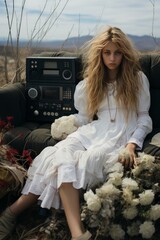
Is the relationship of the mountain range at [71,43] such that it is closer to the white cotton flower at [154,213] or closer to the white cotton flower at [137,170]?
the white cotton flower at [137,170]

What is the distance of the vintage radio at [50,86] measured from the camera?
3.12 m

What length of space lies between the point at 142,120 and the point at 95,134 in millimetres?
311

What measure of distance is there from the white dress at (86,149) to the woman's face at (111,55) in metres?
0.15

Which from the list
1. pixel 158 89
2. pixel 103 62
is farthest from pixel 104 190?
pixel 158 89

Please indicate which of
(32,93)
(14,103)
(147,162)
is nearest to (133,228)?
(147,162)

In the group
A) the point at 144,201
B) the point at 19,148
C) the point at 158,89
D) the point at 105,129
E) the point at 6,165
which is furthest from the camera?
the point at 158,89

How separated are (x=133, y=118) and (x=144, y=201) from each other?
72cm

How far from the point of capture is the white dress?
220 cm

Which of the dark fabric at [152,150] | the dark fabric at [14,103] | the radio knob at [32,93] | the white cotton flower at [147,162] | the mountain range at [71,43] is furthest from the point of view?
the mountain range at [71,43]

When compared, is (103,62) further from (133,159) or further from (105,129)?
(133,159)

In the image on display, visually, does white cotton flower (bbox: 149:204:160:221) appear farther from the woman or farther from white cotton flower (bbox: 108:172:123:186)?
the woman

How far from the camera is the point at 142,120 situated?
2580 mm

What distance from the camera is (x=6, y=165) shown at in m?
2.36

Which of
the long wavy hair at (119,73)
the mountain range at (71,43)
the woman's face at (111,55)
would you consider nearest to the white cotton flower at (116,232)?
the long wavy hair at (119,73)
